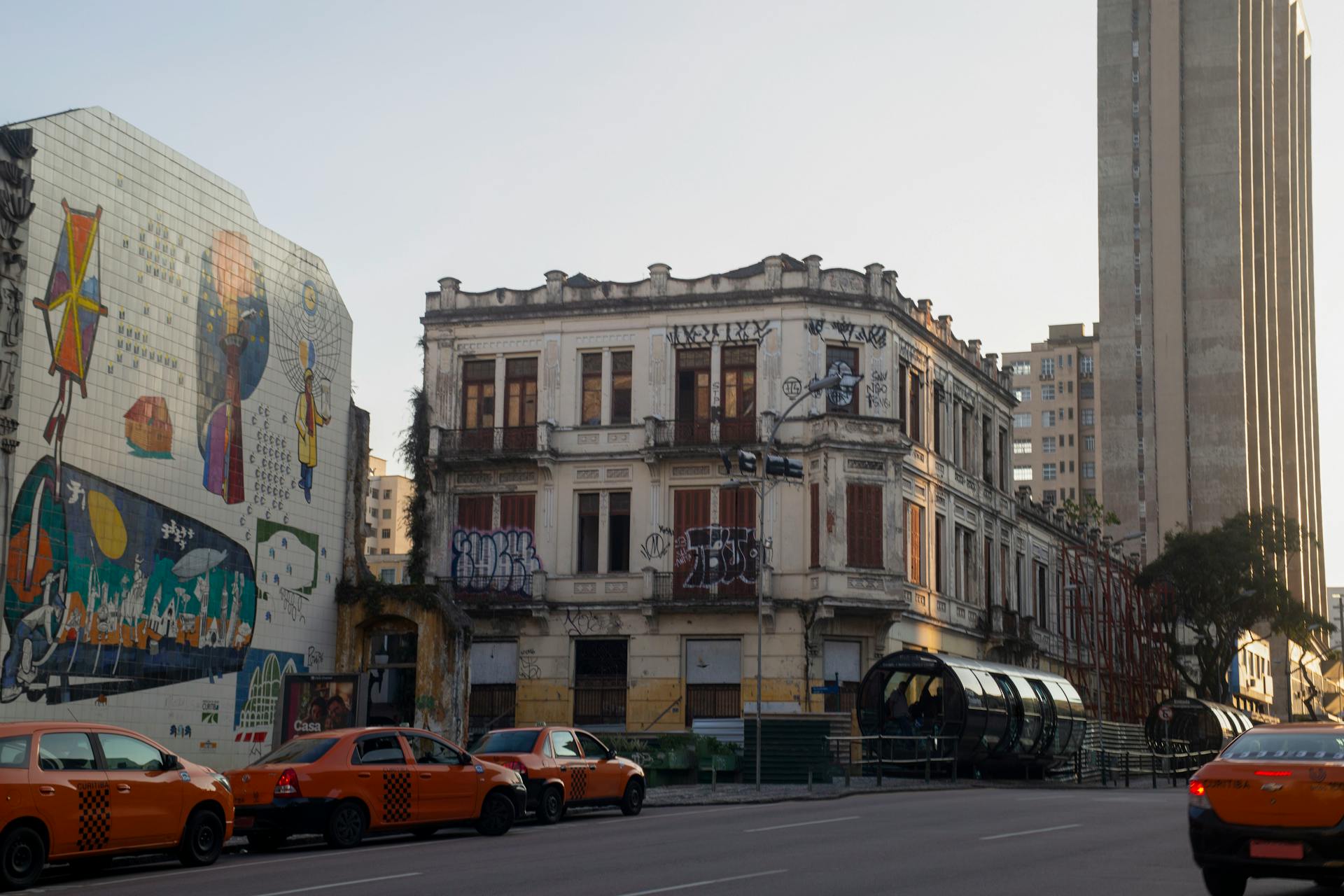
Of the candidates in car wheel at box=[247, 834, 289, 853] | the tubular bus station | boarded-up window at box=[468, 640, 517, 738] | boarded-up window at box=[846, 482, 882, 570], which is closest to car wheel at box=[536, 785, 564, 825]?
car wheel at box=[247, 834, 289, 853]

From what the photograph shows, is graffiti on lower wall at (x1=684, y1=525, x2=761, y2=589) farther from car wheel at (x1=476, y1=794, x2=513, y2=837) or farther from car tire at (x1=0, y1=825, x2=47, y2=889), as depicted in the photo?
car tire at (x1=0, y1=825, x2=47, y2=889)

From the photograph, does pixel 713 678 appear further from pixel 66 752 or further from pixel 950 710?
pixel 66 752

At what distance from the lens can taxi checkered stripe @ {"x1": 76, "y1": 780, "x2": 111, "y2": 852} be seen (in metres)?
16.0

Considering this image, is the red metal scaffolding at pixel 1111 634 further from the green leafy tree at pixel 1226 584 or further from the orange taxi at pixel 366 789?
the orange taxi at pixel 366 789

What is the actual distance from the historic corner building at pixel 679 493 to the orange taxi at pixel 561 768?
20.4 meters

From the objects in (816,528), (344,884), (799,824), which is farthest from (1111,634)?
(344,884)

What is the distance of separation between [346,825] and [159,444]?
32.8 ft

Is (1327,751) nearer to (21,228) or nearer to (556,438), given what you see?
(21,228)

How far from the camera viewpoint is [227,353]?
29.4 metres

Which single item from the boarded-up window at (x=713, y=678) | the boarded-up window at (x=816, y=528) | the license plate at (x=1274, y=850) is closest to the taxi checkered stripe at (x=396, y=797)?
the license plate at (x=1274, y=850)

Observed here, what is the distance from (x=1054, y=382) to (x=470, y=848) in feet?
432

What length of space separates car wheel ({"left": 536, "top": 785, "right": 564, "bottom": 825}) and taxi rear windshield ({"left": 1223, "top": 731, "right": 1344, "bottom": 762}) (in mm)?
12479

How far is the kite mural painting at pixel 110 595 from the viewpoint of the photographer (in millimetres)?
23797

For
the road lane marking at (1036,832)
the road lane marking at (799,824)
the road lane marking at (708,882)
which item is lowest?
the road lane marking at (799,824)
